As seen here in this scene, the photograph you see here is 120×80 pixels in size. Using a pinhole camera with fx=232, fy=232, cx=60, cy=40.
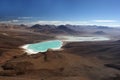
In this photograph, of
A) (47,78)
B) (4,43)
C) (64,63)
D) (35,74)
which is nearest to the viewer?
(47,78)

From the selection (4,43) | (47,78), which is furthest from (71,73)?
(4,43)

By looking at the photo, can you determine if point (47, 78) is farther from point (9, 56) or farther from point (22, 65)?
point (9, 56)

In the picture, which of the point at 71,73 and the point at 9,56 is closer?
the point at 71,73

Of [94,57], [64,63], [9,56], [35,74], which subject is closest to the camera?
[35,74]

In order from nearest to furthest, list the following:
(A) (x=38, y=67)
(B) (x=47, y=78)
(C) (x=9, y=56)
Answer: (B) (x=47, y=78) → (A) (x=38, y=67) → (C) (x=9, y=56)

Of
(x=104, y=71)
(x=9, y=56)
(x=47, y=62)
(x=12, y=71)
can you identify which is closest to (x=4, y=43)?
(x=9, y=56)

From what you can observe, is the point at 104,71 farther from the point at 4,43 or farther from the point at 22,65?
the point at 4,43

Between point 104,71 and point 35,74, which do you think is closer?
point 35,74

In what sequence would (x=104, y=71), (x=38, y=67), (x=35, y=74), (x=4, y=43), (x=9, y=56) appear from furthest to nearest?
1. (x=4, y=43)
2. (x=9, y=56)
3. (x=38, y=67)
4. (x=104, y=71)
5. (x=35, y=74)
